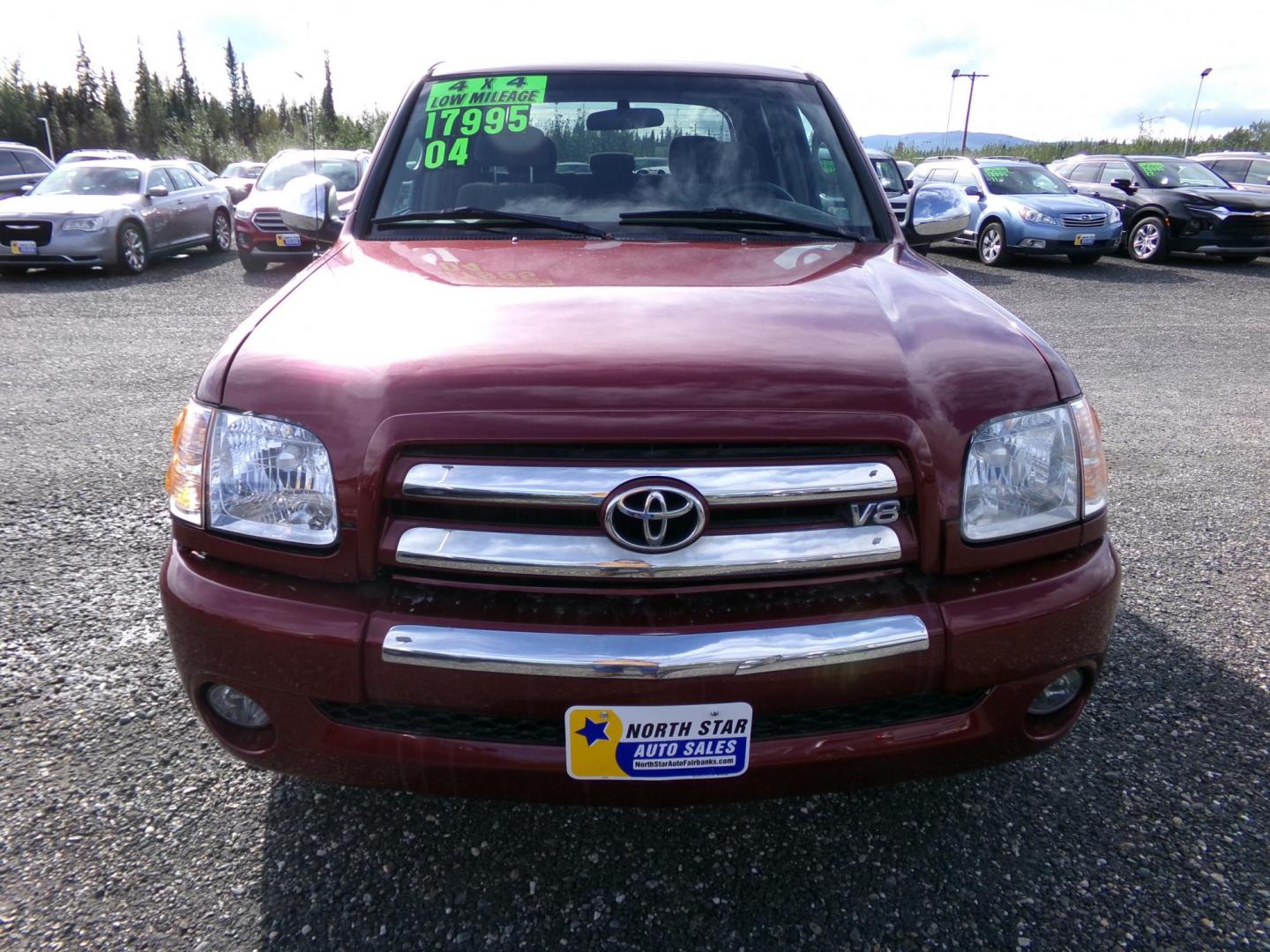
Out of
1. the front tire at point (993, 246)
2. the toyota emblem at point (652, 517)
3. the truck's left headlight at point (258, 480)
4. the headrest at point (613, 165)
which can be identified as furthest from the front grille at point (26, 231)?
the front tire at point (993, 246)

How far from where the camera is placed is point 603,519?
1624 mm

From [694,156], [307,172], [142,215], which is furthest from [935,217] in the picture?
[142,215]

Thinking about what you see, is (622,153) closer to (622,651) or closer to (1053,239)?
(622,651)

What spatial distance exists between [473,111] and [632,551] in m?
1.97

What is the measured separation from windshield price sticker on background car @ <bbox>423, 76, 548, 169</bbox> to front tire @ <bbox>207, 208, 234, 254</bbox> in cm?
1321

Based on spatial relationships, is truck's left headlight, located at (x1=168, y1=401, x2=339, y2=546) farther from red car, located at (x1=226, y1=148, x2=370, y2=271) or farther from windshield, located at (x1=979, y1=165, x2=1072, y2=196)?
windshield, located at (x1=979, y1=165, x2=1072, y2=196)

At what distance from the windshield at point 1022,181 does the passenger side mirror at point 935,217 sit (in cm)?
1172

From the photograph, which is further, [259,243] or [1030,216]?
[1030,216]

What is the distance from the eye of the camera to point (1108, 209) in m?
13.3

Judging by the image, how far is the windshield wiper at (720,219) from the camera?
105 inches

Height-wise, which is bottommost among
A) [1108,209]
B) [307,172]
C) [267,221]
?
[267,221]

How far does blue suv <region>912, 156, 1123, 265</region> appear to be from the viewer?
510 inches

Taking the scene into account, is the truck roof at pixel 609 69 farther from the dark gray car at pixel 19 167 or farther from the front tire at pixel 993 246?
the dark gray car at pixel 19 167

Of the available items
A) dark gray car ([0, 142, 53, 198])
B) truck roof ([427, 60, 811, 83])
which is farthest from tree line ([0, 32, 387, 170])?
truck roof ([427, 60, 811, 83])
